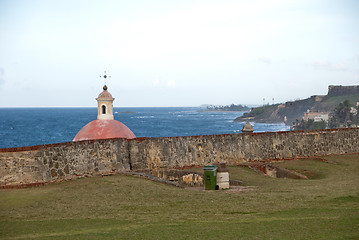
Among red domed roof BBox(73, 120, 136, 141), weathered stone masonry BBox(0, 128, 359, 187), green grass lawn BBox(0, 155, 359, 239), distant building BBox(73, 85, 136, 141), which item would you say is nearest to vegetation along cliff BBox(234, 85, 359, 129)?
weathered stone masonry BBox(0, 128, 359, 187)

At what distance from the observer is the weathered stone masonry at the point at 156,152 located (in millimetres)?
14719

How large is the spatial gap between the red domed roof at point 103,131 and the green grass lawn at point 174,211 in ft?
23.8

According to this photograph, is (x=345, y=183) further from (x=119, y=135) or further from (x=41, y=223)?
(x=119, y=135)

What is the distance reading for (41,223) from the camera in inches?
386

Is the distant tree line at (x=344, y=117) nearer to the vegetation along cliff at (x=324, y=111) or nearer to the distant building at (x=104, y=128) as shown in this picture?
the vegetation along cliff at (x=324, y=111)

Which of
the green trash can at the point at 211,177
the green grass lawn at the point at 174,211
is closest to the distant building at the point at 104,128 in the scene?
the green grass lawn at the point at 174,211

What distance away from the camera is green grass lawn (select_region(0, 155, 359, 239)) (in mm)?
8750

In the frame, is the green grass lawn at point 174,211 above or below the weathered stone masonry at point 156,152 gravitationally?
Result: below

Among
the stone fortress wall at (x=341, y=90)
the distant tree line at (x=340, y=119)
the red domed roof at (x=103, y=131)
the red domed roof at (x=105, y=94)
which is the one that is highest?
the stone fortress wall at (x=341, y=90)

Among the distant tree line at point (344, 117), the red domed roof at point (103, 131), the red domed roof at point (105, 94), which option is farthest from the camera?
the distant tree line at point (344, 117)

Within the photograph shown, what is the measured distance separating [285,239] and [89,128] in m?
17.0

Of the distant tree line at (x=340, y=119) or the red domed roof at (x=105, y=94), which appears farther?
the distant tree line at (x=340, y=119)

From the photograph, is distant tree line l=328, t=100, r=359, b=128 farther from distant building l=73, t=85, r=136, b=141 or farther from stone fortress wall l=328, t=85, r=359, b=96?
distant building l=73, t=85, r=136, b=141

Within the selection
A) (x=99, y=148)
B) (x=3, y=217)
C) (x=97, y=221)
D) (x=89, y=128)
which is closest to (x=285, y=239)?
(x=97, y=221)
